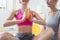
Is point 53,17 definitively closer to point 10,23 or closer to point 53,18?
point 53,18

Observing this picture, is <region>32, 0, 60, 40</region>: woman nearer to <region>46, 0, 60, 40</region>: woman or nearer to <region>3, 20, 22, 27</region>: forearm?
<region>46, 0, 60, 40</region>: woman

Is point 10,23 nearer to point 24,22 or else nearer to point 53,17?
point 24,22

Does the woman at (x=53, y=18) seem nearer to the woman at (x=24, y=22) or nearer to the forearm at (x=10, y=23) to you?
the woman at (x=24, y=22)

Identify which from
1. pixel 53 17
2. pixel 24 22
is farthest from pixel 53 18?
pixel 24 22

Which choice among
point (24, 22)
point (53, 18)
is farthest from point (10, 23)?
point (53, 18)

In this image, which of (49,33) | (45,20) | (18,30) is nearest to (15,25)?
(18,30)

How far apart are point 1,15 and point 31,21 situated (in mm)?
277

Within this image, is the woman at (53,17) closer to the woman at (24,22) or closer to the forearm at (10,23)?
the woman at (24,22)

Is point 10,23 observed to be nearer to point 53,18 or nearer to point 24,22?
point 24,22

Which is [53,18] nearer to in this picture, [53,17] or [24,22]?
[53,17]

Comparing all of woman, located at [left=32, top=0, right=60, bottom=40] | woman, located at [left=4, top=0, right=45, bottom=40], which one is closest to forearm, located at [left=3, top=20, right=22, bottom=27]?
woman, located at [left=4, top=0, right=45, bottom=40]

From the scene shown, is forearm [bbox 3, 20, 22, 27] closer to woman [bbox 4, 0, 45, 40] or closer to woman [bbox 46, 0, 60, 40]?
woman [bbox 4, 0, 45, 40]

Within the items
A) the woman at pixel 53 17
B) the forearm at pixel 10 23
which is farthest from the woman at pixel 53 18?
the forearm at pixel 10 23

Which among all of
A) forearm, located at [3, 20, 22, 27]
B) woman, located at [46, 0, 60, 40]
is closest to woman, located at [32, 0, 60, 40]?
woman, located at [46, 0, 60, 40]
